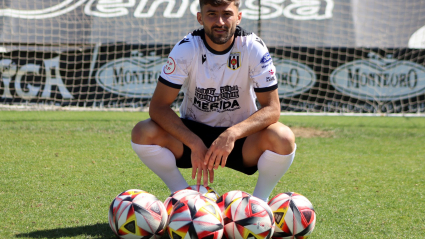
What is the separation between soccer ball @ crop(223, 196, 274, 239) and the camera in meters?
2.38

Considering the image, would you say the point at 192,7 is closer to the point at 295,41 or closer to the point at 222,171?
the point at 295,41

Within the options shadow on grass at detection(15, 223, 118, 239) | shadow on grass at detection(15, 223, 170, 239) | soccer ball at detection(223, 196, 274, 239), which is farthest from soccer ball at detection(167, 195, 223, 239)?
shadow on grass at detection(15, 223, 118, 239)

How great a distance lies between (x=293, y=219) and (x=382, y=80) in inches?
324

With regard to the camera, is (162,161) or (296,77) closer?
(162,161)

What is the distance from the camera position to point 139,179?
13.4 ft

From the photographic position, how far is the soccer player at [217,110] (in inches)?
114

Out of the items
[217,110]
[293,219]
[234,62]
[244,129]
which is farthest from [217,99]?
[293,219]

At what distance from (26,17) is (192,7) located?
420 centimetres

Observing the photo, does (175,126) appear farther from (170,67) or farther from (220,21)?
(220,21)

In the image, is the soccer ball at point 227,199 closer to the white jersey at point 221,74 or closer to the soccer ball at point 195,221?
the soccer ball at point 195,221

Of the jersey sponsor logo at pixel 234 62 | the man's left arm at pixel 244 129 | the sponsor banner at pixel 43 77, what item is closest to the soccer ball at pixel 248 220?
the man's left arm at pixel 244 129

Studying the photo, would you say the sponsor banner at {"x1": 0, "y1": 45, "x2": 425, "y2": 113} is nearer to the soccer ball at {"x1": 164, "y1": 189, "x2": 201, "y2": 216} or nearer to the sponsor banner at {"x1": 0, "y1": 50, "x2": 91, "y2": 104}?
the sponsor banner at {"x1": 0, "y1": 50, "x2": 91, "y2": 104}

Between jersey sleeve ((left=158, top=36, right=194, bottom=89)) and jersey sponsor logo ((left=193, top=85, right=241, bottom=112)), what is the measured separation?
0.19m

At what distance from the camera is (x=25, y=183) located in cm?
372
